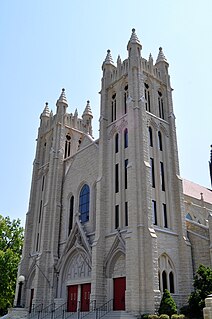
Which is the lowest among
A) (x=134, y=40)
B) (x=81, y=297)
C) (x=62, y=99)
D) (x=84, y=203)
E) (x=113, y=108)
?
(x=81, y=297)

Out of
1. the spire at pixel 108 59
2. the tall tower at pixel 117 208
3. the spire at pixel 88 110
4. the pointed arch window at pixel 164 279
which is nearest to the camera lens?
the pointed arch window at pixel 164 279

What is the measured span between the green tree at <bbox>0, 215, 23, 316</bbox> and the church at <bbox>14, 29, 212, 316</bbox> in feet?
15.1

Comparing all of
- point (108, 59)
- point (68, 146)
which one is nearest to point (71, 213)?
point (68, 146)

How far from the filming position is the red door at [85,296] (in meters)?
27.1

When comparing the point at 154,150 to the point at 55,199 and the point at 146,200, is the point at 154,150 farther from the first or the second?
the point at 55,199

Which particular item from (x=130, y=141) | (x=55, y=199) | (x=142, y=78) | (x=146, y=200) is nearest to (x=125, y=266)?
(x=146, y=200)

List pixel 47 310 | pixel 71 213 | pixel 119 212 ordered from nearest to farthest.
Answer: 1. pixel 119 212
2. pixel 47 310
3. pixel 71 213

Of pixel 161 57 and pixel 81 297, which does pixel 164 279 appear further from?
pixel 161 57

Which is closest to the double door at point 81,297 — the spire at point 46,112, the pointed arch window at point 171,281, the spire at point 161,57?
the pointed arch window at point 171,281

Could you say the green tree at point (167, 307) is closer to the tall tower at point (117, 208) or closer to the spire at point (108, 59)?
the tall tower at point (117, 208)

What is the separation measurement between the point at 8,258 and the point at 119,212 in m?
19.8

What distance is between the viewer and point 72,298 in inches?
1139

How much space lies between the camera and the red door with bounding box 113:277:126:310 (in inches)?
941

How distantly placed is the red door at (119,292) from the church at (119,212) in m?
0.07
